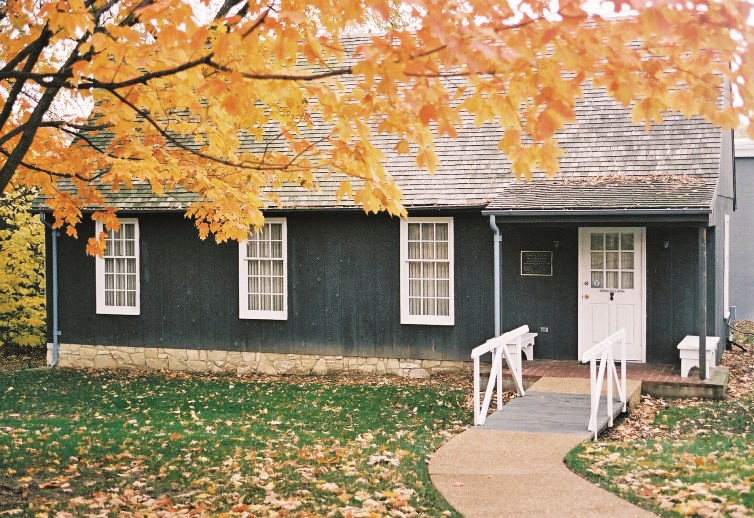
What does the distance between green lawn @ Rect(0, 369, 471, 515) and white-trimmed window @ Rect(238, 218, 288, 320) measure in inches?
56.9

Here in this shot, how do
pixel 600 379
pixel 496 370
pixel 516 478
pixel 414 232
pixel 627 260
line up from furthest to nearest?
1. pixel 414 232
2. pixel 627 260
3. pixel 496 370
4. pixel 600 379
5. pixel 516 478

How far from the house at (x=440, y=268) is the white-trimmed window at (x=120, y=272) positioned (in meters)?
0.04

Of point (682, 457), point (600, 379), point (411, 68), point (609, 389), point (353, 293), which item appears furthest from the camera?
point (353, 293)

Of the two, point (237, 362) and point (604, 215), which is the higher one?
point (604, 215)

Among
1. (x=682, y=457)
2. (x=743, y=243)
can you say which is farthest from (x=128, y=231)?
(x=743, y=243)

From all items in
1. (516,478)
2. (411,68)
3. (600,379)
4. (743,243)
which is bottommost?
(516,478)

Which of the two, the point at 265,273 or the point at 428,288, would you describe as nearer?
the point at 428,288

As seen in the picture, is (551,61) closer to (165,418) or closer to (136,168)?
(136,168)

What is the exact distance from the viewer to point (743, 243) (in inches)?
942

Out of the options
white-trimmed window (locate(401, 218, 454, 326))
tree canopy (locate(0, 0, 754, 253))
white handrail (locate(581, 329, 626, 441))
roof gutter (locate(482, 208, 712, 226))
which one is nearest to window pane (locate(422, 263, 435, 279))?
white-trimmed window (locate(401, 218, 454, 326))

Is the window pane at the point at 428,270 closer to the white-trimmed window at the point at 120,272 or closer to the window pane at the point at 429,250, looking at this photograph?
the window pane at the point at 429,250

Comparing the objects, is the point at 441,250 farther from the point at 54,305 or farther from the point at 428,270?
the point at 54,305

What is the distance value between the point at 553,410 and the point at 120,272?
405 inches

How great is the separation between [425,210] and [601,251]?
3.06 metres
